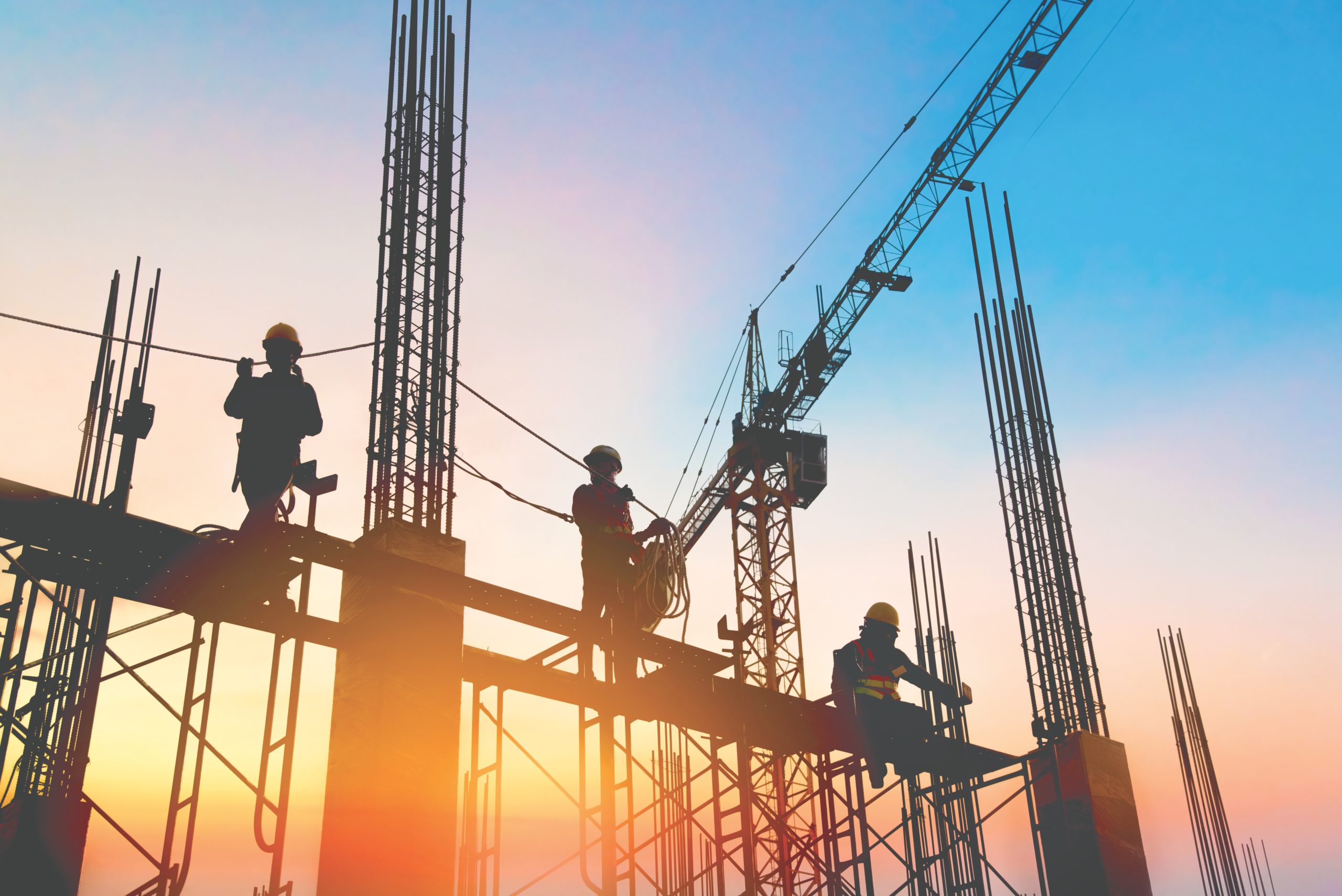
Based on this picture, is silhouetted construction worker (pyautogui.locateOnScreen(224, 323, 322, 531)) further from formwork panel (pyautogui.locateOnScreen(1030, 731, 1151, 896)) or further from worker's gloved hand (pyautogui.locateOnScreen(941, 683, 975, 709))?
formwork panel (pyautogui.locateOnScreen(1030, 731, 1151, 896))

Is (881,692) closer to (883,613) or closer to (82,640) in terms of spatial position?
(883,613)

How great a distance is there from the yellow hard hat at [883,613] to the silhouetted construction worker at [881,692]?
0.42m

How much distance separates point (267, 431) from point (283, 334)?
3.34 ft

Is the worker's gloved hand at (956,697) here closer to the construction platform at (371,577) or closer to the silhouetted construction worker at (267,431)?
the construction platform at (371,577)

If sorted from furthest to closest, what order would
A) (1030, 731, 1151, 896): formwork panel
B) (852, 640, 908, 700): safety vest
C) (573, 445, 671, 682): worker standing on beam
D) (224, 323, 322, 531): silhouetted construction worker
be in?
(852, 640, 908, 700): safety vest → (1030, 731, 1151, 896): formwork panel → (573, 445, 671, 682): worker standing on beam → (224, 323, 322, 531): silhouetted construction worker

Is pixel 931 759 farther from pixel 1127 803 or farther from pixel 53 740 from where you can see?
pixel 53 740

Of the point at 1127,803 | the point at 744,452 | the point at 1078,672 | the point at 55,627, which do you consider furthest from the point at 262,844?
the point at 744,452

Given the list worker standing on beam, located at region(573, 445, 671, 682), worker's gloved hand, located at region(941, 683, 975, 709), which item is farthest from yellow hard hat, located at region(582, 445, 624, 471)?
worker's gloved hand, located at region(941, 683, 975, 709)

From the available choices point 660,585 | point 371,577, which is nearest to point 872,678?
point 660,585

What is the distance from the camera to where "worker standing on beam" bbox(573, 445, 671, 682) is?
1096 cm

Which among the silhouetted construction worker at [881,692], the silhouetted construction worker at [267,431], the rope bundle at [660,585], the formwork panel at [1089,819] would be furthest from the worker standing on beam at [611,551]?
the formwork panel at [1089,819]

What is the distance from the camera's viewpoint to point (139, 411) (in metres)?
9.15

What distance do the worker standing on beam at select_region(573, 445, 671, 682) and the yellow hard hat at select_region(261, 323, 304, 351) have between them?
10.6 feet

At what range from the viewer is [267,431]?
877cm
